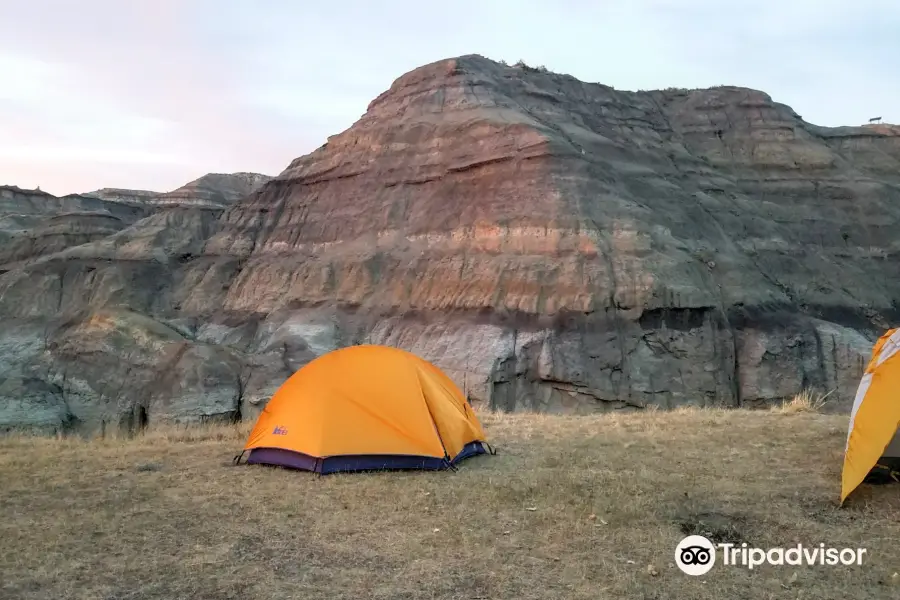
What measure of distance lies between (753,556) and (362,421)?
4.96m

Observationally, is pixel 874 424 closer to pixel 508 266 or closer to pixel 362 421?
pixel 362 421

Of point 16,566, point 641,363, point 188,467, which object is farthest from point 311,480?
point 641,363

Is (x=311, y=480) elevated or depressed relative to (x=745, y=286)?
depressed

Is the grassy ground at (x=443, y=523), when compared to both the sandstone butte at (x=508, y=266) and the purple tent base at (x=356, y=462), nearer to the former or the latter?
the purple tent base at (x=356, y=462)

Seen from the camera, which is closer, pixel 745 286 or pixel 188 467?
pixel 188 467

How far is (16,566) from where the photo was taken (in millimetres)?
5613

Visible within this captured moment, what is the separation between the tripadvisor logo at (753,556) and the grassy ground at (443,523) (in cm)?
11

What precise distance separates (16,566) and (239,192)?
72.1m

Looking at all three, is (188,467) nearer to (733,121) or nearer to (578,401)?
(578,401)

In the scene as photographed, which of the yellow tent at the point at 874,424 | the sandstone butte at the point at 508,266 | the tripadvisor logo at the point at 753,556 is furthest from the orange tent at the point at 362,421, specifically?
the sandstone butte at the point at 508,266

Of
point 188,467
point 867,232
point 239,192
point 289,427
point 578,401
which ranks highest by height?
point 239,192

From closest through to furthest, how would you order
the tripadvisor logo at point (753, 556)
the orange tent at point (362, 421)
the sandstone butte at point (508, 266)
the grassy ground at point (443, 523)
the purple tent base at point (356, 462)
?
the grassy ground at point (443, 523)
the tripadvisor logo at point (753, 556)
the purple tent base at point (356, 462)
the orange tent at point (362, 421)
the sandstone butte at point (508, 266)

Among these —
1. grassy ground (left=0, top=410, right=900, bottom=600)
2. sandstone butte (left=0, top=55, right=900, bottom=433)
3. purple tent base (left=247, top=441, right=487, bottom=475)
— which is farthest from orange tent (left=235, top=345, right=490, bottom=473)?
sandstone butte (left=0, top=55, right=900, bottom=433)

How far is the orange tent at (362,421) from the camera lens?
347 inches
